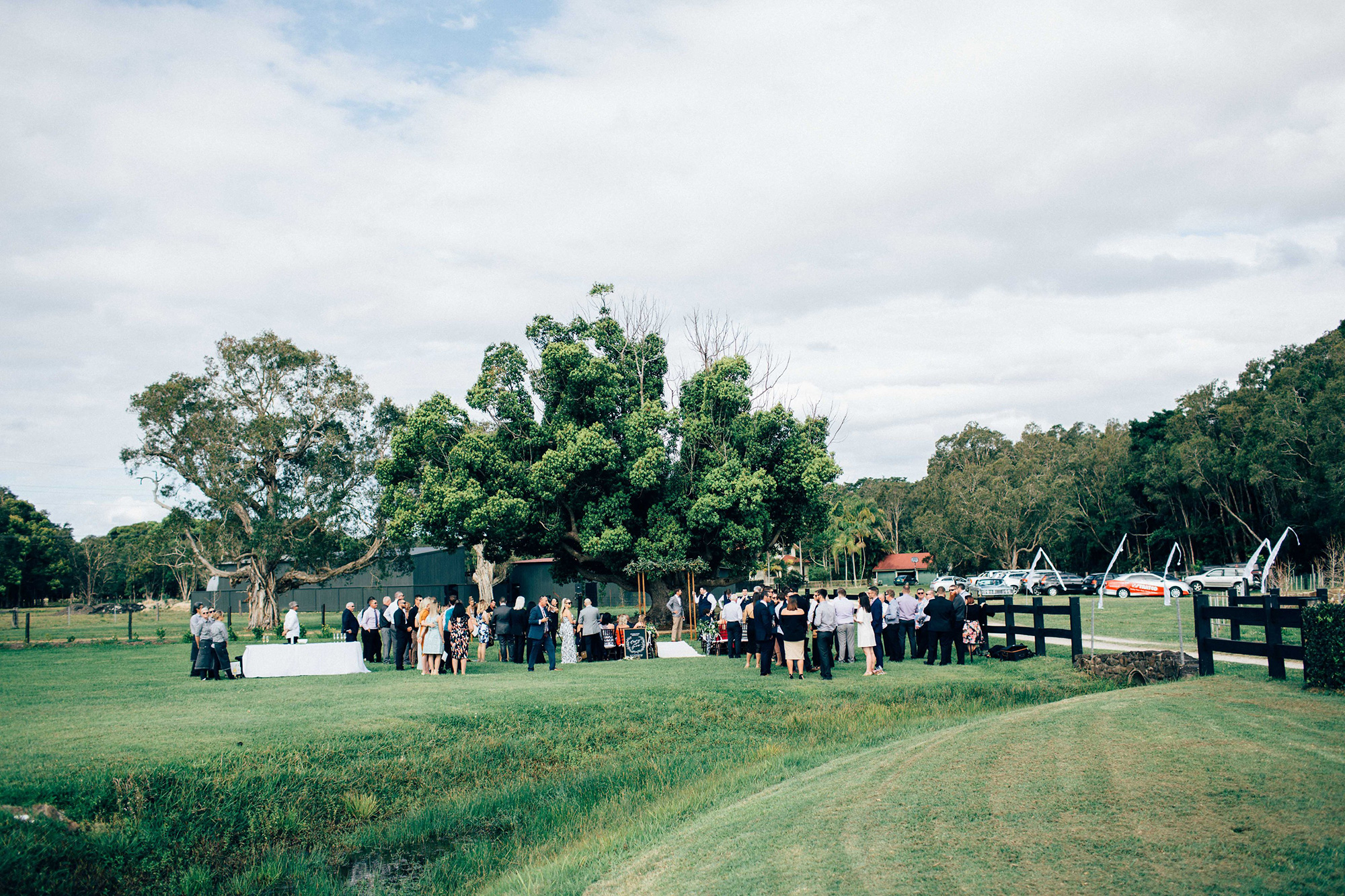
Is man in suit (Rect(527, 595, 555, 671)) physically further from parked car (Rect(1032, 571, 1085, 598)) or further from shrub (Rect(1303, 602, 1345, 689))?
parked car (Rect(1032, 571, 1085, 598))

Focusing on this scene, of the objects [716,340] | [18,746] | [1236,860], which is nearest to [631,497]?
[716,340]

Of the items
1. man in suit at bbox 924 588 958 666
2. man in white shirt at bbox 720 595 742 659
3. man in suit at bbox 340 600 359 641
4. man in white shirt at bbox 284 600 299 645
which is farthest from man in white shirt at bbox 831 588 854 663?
man in white shirt at bbox 284 600 299 645

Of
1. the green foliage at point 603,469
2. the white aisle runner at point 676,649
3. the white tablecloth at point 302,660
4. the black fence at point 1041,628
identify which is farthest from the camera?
the green foliage at point 603,469

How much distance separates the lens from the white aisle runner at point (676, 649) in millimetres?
22844

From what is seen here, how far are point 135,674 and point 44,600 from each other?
9044 cm

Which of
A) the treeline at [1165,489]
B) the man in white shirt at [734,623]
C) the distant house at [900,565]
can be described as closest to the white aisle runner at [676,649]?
the man in white shirt at [734,623]

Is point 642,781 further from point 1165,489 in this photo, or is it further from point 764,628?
point 1165,489

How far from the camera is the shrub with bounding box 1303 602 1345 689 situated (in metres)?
10.1

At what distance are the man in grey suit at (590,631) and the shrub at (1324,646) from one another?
14291mm

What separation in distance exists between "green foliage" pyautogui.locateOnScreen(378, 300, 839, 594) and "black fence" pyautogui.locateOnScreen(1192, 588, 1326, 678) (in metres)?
17.7

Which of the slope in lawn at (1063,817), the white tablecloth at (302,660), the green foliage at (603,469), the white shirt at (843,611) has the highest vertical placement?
the green foliage at (603,469)

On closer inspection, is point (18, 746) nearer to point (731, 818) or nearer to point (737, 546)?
point (731, 818)

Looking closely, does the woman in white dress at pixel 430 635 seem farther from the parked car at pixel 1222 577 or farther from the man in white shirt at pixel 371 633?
the parked car at pixel 1222 577

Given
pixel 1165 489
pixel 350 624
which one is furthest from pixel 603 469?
pixel 1165 489
